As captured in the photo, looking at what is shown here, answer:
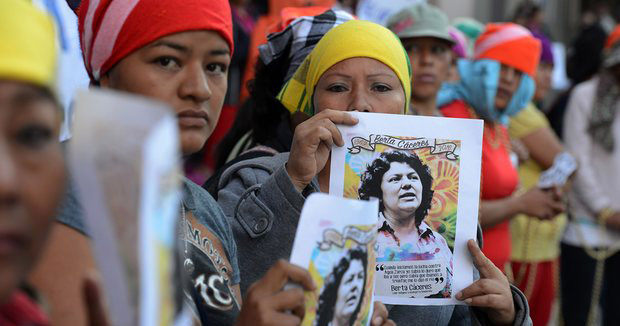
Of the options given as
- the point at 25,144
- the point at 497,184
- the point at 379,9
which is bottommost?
the point at 25,144

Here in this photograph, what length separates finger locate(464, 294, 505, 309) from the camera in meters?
2.01

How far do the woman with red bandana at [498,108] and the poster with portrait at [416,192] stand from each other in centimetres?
213

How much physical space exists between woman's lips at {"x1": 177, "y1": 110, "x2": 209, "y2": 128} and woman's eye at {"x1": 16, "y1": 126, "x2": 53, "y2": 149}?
2.85 feet

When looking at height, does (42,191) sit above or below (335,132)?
below

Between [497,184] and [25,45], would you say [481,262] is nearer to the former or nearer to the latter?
[25,45]

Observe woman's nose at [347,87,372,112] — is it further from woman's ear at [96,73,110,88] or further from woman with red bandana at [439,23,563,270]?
woman with red bandana at [439,23,563,270]

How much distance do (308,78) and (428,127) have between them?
62 centimetres

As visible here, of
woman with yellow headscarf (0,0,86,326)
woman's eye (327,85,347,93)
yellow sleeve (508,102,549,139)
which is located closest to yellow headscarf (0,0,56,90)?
woman with yellow headscarf (0,0,86,326)

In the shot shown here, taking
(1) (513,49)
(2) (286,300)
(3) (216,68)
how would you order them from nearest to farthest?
(2) (286,300), (3) (216,68), (1) (513,49)

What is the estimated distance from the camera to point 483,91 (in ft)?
14.9

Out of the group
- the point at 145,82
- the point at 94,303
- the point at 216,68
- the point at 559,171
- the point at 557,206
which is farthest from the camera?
the point at 559,171

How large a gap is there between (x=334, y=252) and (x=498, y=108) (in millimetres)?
3318

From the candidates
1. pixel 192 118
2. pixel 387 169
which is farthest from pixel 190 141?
pixel 387 169

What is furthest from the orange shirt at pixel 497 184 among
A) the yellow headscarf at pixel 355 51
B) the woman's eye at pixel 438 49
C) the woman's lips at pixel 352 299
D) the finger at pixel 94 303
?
the finger at pixel 94 303
